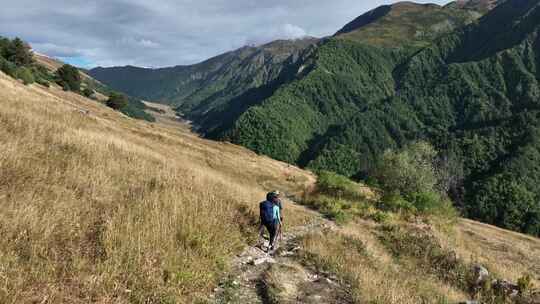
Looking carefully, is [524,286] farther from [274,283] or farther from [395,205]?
[395,205]

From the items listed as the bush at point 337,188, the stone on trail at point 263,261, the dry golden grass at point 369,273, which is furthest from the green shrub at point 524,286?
the bush at point 337,188

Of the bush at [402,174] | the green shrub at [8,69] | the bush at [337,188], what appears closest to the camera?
the bush at [337,188]

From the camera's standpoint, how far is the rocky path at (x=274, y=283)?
6.80m

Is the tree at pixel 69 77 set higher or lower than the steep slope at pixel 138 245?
higher

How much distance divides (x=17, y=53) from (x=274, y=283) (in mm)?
97108

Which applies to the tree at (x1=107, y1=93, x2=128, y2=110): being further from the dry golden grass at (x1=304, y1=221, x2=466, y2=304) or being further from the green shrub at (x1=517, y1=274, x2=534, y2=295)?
the green shrub at (x1=517, y1=274, x2=534, y2=295)

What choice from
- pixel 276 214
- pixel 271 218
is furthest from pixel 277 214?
pixel 271 218

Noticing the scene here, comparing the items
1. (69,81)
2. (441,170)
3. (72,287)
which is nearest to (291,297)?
(72,287)

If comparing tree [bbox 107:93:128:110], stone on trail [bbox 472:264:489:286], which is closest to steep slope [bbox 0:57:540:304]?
stone on trail [bbox 472:264:489:286]

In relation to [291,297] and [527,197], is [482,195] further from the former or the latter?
[291,297]

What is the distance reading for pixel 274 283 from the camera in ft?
23.9

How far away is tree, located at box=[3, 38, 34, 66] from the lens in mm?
81500

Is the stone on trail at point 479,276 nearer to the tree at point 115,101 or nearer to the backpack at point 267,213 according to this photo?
the backpack at point 267,213

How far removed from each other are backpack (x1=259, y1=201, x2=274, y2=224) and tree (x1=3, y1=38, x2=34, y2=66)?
89.7 m
